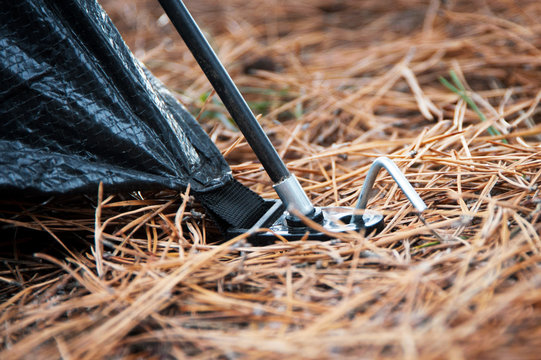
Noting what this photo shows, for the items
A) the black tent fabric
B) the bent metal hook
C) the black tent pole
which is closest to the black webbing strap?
the black tent fabric

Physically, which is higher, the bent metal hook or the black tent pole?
the black tent pole

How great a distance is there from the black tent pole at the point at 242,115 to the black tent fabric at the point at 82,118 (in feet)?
0.42

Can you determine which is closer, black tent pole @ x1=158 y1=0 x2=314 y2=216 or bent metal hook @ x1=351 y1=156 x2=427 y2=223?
bent metal hook @ x1=351 y1=156 x2=427 y2=223

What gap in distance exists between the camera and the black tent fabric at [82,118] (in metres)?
0.99

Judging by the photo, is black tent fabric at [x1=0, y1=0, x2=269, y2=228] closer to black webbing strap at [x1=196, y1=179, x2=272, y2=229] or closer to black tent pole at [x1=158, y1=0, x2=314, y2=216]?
black webbing strap at [x1=196, y1=179, x2=272, y2=229]

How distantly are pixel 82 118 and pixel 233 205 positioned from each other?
383 mm

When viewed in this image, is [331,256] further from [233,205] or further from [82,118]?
[82,118]

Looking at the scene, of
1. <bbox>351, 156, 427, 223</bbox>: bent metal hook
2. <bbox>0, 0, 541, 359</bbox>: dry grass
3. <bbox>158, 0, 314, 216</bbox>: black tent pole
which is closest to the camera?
<bbox>0, 0, 541, 359</bbox>: dry grass

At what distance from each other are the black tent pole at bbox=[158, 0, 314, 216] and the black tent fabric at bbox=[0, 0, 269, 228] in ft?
0.42

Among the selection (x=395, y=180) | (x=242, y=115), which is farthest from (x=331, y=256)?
(x=242, y=115)

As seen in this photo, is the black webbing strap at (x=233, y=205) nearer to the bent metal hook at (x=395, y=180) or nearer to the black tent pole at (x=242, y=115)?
the black tent pole at (x=242, y=115)

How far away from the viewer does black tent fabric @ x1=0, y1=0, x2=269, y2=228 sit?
99cm

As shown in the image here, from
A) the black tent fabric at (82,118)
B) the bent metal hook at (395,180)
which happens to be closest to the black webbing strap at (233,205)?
the black tent fabric at (82,118)

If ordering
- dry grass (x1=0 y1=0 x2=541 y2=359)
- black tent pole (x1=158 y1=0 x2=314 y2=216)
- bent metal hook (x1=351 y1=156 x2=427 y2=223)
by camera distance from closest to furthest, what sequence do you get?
dry grass (x1=0 y1=0 x2=541 y2=359) → bent metal hook (x1=351 y1=156 x2=427 y2=223) → black tent pole (x1=158 y1=0 x2=314 y2=216)
